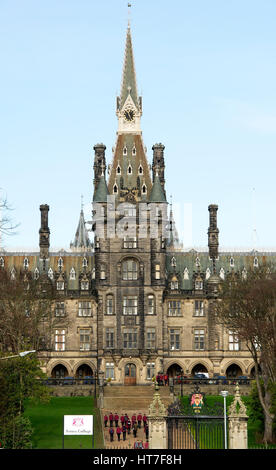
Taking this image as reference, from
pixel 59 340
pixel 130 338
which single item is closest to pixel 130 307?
pixel 130 338

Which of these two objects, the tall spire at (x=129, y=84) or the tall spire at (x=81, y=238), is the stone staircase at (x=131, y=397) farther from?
the tall spire at (x=81, y=238)

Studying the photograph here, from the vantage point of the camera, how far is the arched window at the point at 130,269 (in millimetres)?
108125

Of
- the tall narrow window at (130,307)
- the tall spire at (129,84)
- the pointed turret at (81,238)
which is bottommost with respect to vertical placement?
the tall narrow window at (130,307)

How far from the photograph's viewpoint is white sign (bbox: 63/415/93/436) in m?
51.1

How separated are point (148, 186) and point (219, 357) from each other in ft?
78.5

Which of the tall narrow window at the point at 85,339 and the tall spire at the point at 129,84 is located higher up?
the tall spire at the point at 129,84

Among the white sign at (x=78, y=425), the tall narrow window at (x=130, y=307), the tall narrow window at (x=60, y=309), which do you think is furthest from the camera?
the tall narrow window at (x=60, y=309)

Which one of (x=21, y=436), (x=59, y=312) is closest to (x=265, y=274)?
(x=59, y=312)

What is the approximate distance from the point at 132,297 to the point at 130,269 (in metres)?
3.60

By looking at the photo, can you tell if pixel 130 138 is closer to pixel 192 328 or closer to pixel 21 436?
pixel 192 328

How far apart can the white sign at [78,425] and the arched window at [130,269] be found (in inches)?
2240

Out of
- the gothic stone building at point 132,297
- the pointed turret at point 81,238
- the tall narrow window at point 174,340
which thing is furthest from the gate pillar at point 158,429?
the pointed turret at point 81,238
